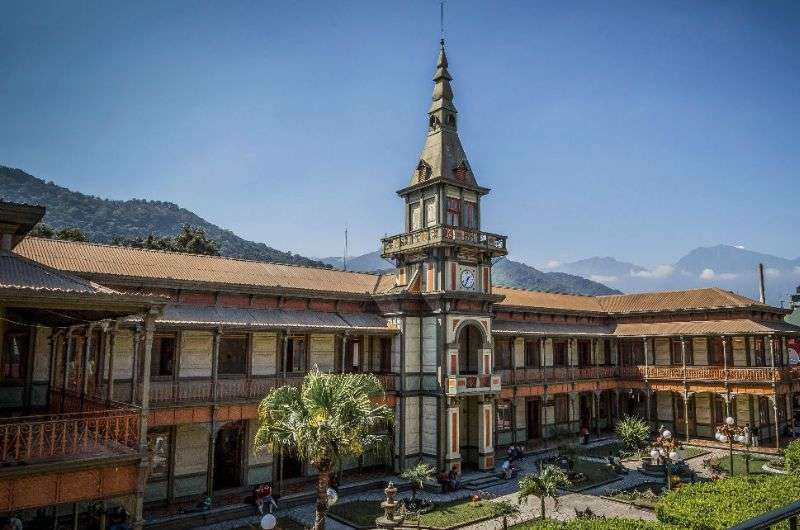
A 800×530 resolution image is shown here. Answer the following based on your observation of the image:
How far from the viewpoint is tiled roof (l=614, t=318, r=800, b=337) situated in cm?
3731

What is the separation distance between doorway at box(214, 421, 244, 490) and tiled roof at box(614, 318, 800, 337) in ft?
94.8

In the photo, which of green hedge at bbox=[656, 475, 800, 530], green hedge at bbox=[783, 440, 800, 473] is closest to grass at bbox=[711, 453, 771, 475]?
green hedge at bbox=[783, 440, 800, 473]

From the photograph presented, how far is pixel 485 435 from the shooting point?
99.9 ft

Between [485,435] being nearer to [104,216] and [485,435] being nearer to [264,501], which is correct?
[264,501]

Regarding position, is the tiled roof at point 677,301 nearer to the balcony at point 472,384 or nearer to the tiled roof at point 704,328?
the tiled roof at point 704,328

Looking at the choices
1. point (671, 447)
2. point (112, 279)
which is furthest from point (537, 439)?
point (112, 279)

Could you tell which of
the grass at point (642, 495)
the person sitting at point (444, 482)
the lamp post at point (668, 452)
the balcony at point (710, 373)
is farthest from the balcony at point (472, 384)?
the balcony at point (710, 373)

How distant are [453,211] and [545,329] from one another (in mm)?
12543

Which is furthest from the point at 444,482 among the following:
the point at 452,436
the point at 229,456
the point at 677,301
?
the point at 677,301

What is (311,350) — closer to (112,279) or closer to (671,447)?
(112,279)

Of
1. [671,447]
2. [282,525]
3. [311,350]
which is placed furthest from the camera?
[311,350]

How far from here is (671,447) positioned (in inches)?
996

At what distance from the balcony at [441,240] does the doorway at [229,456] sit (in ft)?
40.5

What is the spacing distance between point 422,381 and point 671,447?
475 inches
